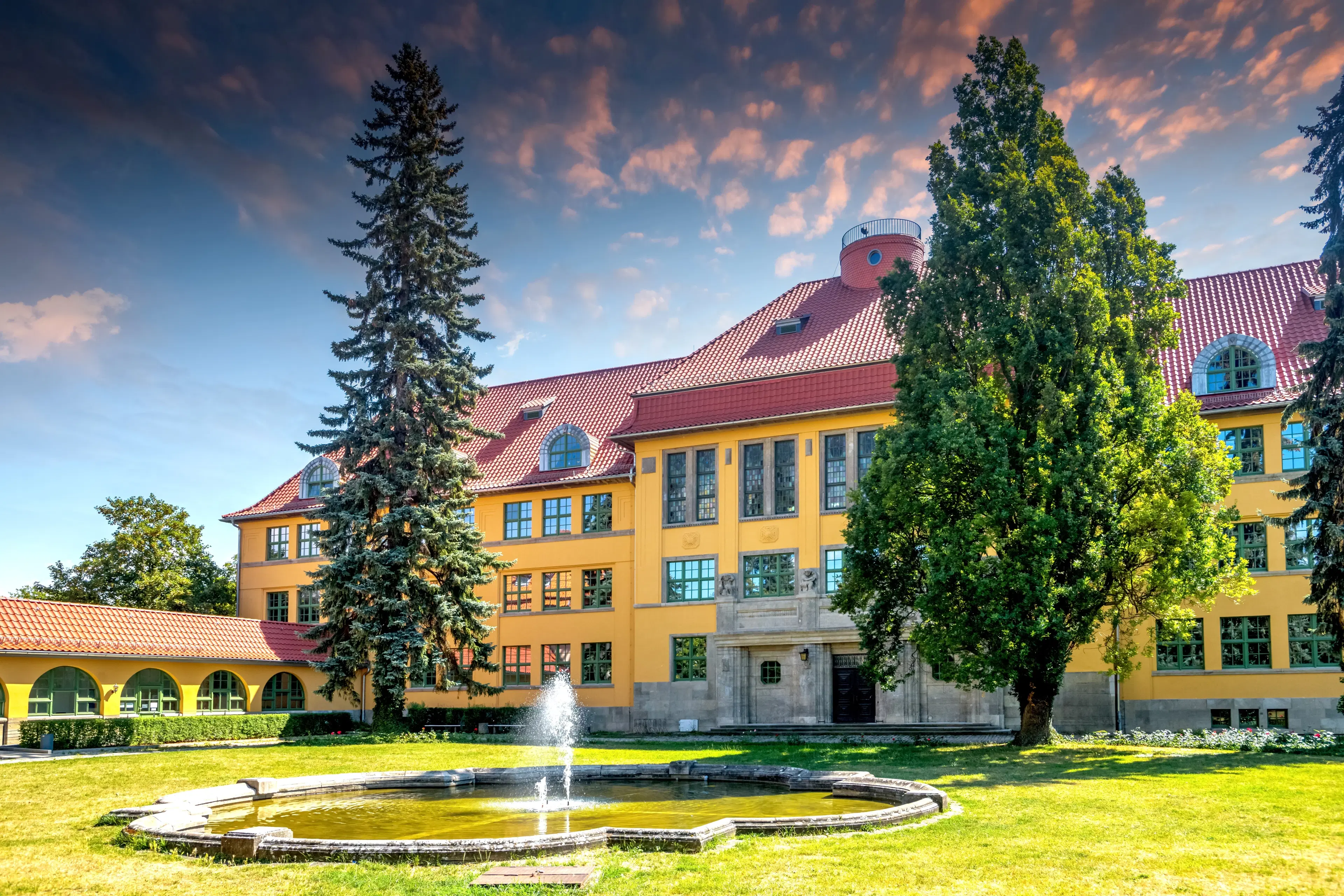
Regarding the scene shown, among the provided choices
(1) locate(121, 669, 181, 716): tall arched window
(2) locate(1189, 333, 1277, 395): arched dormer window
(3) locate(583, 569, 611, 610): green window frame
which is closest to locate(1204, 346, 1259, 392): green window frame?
(2) locate(1189, 333, 1277, 395): arched dormer window

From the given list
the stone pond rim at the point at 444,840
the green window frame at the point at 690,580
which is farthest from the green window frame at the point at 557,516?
the stone pond rim at the point at 444,840

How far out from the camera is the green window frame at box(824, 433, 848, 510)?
35.3 metres

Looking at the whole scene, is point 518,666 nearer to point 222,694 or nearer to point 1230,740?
point 222,694

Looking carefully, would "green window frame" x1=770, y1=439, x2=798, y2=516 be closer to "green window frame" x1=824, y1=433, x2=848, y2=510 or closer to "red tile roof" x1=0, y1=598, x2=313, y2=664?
"green window frame" x1=824, y1=433, x2=848, y2=510

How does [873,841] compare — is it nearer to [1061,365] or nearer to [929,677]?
[1061,365]

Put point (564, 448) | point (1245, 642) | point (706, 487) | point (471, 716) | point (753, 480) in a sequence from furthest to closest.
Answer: point (564, 448)
point (706, 487)
point (471, 716)
point (753, 480)
point (1245, 642)

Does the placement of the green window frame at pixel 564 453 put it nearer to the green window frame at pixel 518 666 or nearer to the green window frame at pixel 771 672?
the green window frame at pixel 518 666

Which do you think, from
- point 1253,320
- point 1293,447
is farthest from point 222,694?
point 1253,320

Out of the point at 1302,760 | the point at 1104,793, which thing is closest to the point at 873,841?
the point at 1104,793

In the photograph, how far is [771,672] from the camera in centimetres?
3569

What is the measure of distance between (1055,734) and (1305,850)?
1438cm

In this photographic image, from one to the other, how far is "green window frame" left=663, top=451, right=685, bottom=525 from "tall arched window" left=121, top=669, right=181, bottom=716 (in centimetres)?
1712

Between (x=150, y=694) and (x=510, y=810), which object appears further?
(x=150, y=694)

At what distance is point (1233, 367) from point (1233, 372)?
14cm
